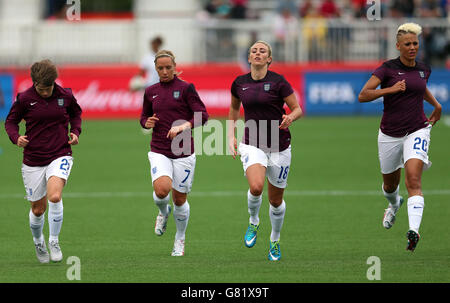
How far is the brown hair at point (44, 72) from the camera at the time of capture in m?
9.48

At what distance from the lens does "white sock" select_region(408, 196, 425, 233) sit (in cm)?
990

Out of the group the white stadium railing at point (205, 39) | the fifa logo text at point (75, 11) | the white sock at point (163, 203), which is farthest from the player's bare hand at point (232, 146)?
the white stadium railing at point (205, 39)

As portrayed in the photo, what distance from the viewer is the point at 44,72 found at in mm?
9508

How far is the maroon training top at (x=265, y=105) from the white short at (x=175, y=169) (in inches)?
30.8

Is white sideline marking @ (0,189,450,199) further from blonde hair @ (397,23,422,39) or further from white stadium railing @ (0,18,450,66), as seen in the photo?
white stadium railing @ (0,18,450,66)

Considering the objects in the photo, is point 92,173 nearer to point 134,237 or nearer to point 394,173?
point 134,237

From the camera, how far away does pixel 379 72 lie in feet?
35.0

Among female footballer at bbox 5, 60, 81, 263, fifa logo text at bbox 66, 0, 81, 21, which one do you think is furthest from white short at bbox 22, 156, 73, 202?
fifa logo text at bbox 66, 0, 81, 21

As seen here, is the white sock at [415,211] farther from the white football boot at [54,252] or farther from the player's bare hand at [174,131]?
the white football boot at [54,252]

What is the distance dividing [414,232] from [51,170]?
3.99 meters

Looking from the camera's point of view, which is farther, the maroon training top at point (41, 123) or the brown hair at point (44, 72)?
the maroon training top at point (41, 123)

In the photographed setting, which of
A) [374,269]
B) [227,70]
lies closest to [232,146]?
[374,269]

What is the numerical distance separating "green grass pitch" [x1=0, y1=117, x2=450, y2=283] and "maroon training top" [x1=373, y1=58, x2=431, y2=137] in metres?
1.47

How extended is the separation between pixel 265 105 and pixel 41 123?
250cm
